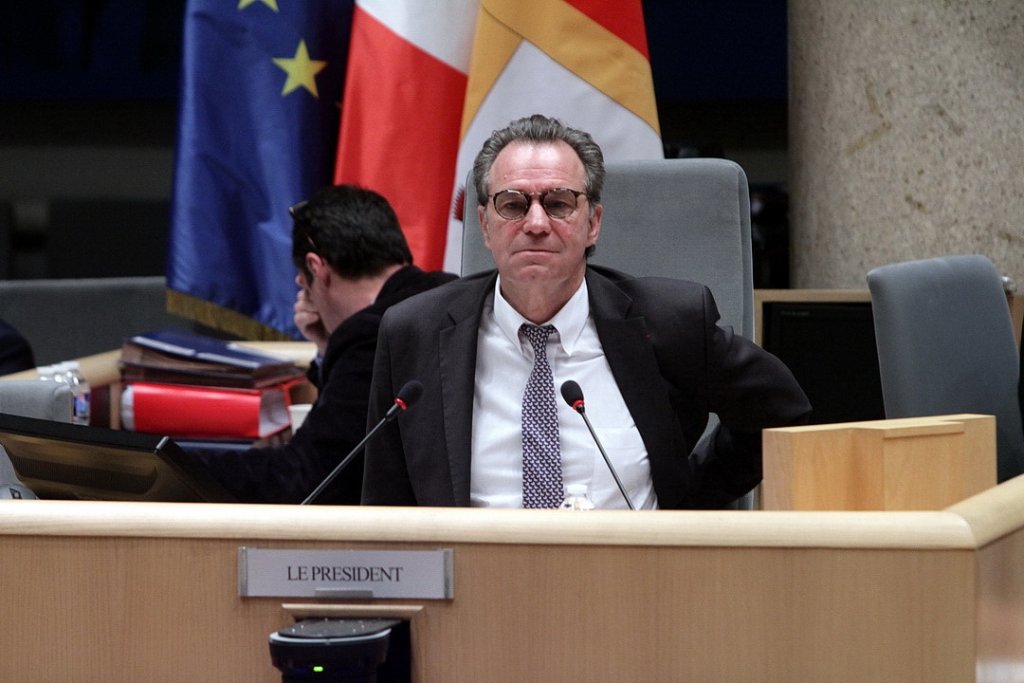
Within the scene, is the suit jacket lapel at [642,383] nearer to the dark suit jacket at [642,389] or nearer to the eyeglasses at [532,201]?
the dark suit jacket at [642,389]

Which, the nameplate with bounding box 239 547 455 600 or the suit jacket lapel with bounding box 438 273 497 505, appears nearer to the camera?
the nameplate with bounding box 239 547 455 600

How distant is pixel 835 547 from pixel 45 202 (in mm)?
4003

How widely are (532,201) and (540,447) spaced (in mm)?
349

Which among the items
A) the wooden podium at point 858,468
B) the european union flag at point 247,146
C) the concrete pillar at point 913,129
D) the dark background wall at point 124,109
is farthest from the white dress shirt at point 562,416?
the dark background wall at point 124,109

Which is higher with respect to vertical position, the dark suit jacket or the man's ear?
the man's ear

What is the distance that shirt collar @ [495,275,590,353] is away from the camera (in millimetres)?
1807

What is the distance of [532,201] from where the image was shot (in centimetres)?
179

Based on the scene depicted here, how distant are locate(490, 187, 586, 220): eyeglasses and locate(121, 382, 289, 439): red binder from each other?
1.35m

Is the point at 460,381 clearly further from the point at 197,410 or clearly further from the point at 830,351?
the point at 197,410

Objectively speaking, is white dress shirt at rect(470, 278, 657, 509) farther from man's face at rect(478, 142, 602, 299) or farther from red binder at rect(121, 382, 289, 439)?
red binder at rect(121, 382, 289, 439)

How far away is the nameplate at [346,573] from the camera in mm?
1002

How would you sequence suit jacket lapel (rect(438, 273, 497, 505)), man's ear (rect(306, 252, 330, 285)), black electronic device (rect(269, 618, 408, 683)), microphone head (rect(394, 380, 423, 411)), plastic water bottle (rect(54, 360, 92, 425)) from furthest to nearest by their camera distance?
plastic water bottle (rect(54, 360, 92, 425)), man's ear (rect(306, 252, 330, 285)), suit jacket lapel (rect(438, 273, 497, 505)), microphone head (rect(394, 380, 423, 411)), black electronic device (rect(269, 618, 408, 683))

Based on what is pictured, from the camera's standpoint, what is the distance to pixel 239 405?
2.97 meters

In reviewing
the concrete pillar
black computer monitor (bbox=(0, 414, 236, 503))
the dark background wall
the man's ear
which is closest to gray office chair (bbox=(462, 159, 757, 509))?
the man's ear
